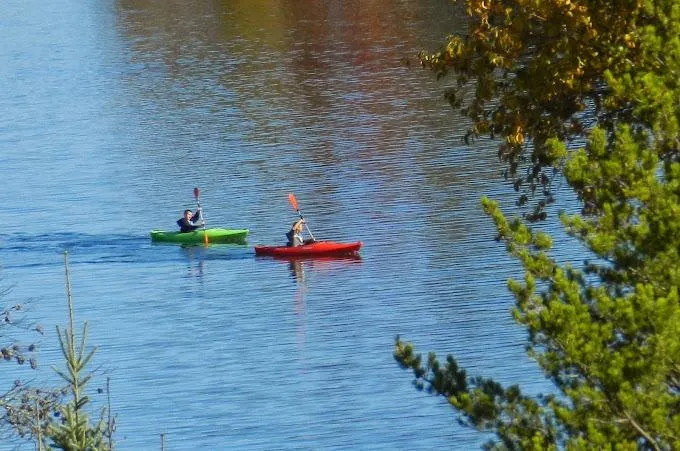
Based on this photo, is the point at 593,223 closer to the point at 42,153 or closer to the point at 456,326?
the point at 456,326

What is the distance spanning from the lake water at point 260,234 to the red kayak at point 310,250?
1.11 feet

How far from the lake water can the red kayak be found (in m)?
0.34

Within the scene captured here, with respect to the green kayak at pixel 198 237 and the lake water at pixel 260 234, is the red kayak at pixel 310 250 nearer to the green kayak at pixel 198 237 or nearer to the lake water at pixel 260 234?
the lake water at pixel 260 234

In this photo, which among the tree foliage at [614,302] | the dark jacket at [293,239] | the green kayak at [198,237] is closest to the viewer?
the tree foliage at [614,302]

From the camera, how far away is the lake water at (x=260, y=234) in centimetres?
2983

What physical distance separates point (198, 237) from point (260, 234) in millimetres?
1838

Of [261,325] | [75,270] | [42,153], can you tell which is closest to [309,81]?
[42,153]

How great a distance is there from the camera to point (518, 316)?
1023 centimetres

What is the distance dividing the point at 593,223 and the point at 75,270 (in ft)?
104

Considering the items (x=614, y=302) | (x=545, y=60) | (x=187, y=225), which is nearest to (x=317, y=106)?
(x=187, y=225)

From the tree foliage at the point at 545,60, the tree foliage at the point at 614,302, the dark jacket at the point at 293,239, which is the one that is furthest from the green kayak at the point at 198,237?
the tree foliage at the point at 614,302

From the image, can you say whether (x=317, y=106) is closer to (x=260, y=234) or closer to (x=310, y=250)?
(x=260, y=234)

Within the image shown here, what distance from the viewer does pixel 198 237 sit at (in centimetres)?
4159

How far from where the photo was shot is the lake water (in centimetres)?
2983
